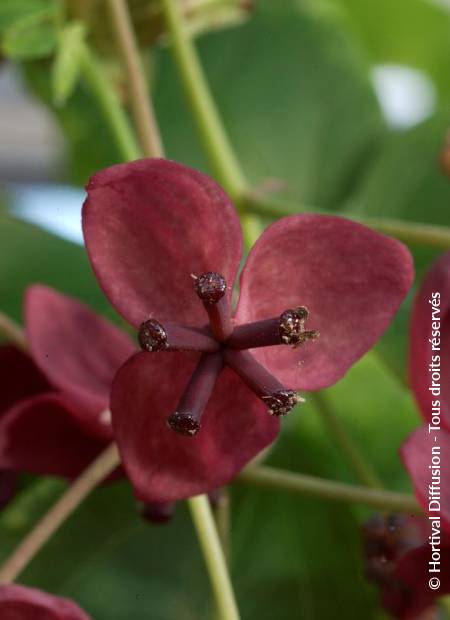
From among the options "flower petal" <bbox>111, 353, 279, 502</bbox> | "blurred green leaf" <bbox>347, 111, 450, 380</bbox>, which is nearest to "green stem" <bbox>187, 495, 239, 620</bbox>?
"flower petal" <bbox>111, 353, 279, 502</bbox>

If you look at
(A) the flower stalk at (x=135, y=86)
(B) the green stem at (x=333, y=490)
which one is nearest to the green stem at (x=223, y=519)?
(B) the green stem at (x=333, y=490)

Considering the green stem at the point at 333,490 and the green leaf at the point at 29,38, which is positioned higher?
the green leaf at the point at 29,38

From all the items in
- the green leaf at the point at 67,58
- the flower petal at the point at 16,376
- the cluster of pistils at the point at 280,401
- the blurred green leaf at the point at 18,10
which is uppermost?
the blurred green leaf at the point at 18,10

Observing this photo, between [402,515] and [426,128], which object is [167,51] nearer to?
[426,128]

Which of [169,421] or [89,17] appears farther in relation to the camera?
[89,17]

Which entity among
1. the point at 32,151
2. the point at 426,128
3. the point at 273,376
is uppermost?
the point at 273,376

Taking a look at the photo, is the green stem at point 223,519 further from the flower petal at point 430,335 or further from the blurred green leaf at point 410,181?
the blurred green leaf at point 410,181

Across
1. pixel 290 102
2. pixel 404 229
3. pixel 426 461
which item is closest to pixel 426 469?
pixel 426 461

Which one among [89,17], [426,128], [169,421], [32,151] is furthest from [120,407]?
[32,151]
